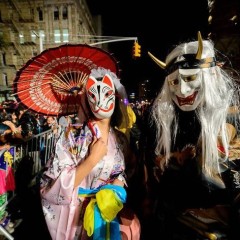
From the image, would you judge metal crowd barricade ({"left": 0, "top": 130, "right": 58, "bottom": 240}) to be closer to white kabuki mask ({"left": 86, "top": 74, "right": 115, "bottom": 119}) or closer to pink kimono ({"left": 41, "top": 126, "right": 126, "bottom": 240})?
pink kimono ({"left": 41, "top": 126, "right": 126, "bottom": 240})

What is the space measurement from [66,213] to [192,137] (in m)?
1.16

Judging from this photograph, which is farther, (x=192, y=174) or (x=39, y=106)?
(x=39, y=106)

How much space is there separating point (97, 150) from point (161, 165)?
533 mm

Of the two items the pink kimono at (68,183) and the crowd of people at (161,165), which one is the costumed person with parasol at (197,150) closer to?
the crowd of people at (161,165)

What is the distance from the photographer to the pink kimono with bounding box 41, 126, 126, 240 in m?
1.68

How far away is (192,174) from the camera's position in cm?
152

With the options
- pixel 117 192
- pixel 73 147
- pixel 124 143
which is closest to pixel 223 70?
pixel 124 143

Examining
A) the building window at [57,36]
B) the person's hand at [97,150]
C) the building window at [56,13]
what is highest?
the building window at [56,13]

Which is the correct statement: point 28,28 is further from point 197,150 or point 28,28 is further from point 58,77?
point 197,150

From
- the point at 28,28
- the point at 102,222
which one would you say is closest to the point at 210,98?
the point at 102,222

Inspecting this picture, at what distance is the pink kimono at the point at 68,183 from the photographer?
1.68 metres

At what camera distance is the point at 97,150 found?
5.88ft

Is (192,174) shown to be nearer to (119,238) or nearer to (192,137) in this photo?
(192,137)

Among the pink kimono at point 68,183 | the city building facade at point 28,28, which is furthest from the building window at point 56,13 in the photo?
the pink kimono at point 68,183
